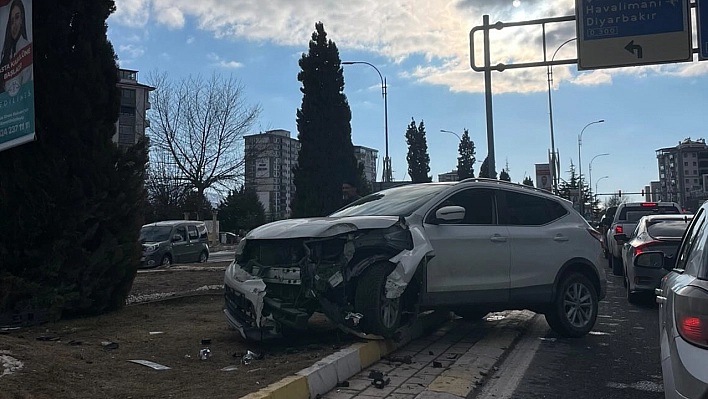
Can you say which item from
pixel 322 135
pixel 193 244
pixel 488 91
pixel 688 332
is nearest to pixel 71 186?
pixel 688 332

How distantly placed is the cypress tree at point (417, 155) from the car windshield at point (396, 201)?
61333 mm

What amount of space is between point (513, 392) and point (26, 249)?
5.74 m

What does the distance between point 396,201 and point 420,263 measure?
1220 mm

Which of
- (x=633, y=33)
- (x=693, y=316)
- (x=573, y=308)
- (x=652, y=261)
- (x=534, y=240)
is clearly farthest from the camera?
(x=633, y=33)

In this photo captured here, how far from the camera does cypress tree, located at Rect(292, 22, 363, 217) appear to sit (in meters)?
24.6

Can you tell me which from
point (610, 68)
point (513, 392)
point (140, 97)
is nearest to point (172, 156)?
point (610, 68)

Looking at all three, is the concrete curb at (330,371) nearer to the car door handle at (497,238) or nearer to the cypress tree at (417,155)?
the car door handle at (497,238)

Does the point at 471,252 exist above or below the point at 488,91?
below

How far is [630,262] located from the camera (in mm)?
10414

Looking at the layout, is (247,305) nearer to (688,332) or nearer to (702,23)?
(688,332)

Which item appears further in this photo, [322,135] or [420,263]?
[322,135]

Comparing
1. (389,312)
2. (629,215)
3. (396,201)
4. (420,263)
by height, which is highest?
(396,201)

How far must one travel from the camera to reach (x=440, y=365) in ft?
19.5

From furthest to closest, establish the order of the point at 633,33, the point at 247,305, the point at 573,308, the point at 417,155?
the point at 417,155, the point at 633,33, the point at 573,308, the point at 247,305
